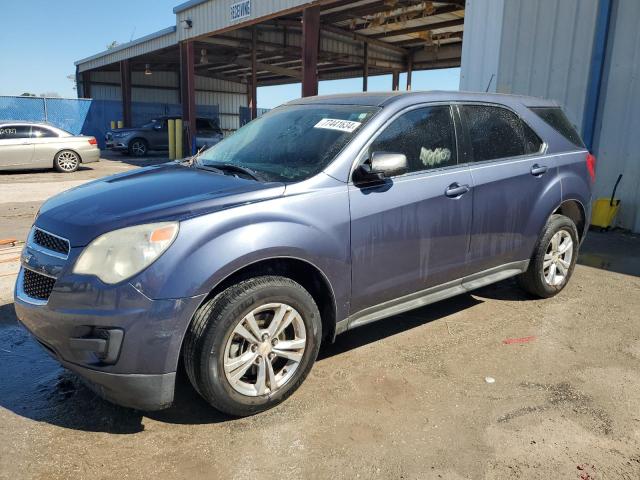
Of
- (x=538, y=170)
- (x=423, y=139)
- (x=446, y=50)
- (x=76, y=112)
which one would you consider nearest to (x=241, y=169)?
(x=423, y=139)

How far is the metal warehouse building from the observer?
7.44 m

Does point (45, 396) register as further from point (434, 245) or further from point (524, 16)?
point (524, 16)

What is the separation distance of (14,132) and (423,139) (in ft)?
46.4

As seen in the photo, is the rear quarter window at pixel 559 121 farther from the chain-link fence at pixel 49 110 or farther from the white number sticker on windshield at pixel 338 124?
the chain-link fence at pixel 49 110

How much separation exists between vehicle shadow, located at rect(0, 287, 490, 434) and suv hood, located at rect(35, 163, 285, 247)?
0.99 meters

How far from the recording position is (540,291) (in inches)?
179

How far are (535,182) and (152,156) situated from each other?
2026 centimetres

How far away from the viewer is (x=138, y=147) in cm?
2181

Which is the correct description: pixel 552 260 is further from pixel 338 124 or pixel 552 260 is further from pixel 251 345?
pixel 251 345

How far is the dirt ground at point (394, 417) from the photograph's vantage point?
244 cm

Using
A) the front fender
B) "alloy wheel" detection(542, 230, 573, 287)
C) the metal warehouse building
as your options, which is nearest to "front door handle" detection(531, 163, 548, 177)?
"alloy wheel" detection(542, 230, 573, 287)

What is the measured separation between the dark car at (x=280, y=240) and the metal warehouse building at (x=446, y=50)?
4103 millimetres

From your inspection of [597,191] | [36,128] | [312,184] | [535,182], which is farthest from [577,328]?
[36,128]

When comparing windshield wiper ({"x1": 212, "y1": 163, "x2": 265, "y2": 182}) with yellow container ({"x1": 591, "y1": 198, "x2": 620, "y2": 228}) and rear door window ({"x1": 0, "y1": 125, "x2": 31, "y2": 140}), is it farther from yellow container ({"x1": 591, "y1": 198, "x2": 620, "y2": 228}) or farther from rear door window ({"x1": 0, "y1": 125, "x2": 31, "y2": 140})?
rear door window ({"x1": 0, "y1": 125, "x2": 31, "y2": 140})
